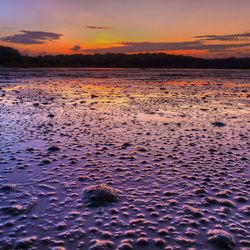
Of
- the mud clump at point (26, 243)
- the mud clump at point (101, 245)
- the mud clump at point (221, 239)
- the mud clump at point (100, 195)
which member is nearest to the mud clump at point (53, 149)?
the mud clump at point (100, 195)

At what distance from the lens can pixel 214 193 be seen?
5531 mm

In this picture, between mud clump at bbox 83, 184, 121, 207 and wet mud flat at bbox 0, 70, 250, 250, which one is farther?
mud clump at bbox 83, 184, 121, 207

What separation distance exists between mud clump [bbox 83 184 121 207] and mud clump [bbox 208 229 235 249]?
1630 millimetres

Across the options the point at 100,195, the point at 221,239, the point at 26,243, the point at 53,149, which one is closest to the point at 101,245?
the point at 26,243

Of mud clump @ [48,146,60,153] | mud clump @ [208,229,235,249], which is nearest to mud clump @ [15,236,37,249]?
mud clump @ [208,229,235,249]

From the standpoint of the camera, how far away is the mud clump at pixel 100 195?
508cm

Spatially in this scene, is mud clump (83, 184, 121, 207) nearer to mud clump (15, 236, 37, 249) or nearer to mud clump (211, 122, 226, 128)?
mud clump (15, 236, 37, 249)

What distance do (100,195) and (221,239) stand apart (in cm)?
198

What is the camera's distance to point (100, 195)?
520cm

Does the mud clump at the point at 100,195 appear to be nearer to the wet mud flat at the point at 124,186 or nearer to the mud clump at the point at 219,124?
the wet mud flat at the point at 124,186

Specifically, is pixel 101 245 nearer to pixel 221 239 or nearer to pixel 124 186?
pixel 221 239

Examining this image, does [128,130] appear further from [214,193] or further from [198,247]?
[198,247]

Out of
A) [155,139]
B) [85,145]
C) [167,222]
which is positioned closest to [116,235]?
[167,222]

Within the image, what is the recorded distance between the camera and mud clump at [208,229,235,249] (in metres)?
3.96
